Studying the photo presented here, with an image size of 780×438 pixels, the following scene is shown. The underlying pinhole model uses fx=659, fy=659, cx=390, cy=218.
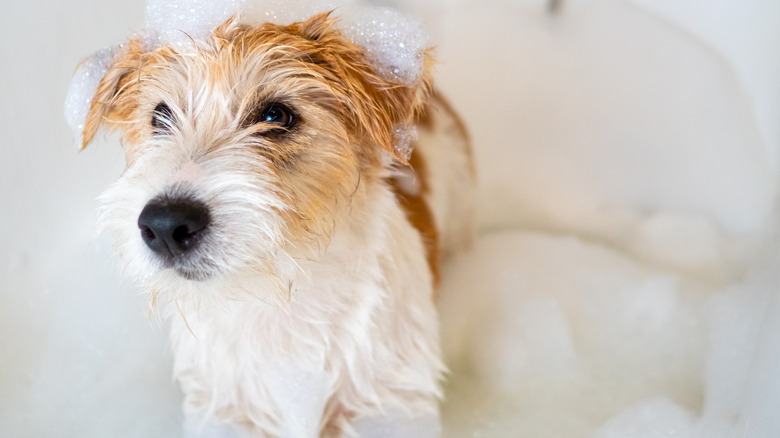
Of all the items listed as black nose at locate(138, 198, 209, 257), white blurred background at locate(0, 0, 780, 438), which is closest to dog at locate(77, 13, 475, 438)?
black nose at locate(138, 198, 209, 257)

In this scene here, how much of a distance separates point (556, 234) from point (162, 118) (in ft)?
6.35

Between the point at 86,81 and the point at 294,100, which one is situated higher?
the point at 294,100

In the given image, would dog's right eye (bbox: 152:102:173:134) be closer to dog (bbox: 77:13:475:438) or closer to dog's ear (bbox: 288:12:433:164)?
dog (bbox: 77:13:475:438)

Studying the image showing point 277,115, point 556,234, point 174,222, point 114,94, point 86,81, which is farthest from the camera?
point 556,234

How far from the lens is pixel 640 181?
2.99 metres

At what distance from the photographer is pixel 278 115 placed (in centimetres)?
146

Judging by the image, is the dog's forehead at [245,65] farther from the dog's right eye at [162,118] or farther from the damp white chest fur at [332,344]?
the damp white chest fur at [332,344]

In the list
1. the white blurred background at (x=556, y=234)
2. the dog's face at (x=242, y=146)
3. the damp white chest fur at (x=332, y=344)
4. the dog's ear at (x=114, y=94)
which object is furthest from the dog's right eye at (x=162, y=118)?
the white blurred background at (x=556, y=234)

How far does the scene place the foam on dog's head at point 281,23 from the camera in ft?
5.07

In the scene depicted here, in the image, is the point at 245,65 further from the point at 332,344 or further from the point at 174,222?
the point at 332,344

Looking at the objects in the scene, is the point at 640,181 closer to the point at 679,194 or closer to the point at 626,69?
the point at 679,194

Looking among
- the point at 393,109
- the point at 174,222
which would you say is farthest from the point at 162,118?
the point at 393,109

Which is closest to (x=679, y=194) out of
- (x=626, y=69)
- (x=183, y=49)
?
(x=626, y=69)

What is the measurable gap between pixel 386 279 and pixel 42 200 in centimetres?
154
